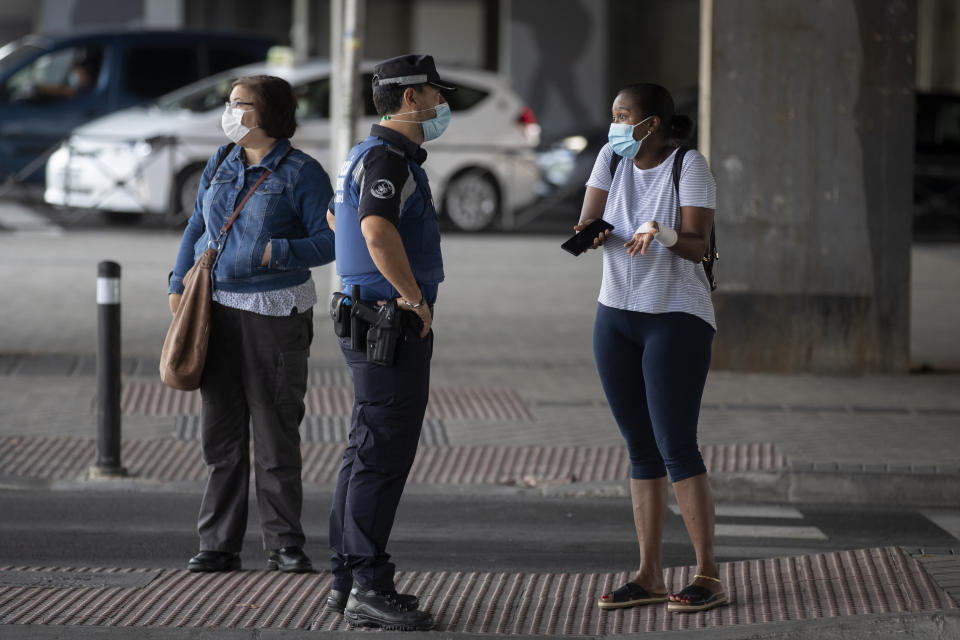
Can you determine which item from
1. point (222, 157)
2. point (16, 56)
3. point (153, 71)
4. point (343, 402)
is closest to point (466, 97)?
point (153, 71)

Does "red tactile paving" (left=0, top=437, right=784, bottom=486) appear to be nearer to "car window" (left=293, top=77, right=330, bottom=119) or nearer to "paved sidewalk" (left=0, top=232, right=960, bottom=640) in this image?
"paved sidewalk" (left=0, top=232, right=960, bottom=640)

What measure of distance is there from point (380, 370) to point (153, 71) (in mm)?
17047

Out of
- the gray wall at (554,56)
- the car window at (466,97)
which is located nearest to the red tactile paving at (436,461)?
the car window at (466,97)

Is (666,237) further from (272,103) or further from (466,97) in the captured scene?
(466,97)

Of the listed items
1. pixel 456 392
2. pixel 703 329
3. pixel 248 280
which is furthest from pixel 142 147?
pixel 703 329

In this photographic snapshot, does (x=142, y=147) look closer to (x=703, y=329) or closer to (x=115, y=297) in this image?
(x=115, y=297)

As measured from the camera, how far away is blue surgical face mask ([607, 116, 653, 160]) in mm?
4906

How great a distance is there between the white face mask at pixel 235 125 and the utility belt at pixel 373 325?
1.12m

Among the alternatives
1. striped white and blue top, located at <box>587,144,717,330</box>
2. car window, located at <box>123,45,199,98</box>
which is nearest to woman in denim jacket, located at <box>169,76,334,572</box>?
striped white and blue top, located at <box>587,144,717,330</box>

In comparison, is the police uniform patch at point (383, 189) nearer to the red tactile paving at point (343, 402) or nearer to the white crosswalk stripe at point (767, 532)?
the white crosswalk stripe at point (767, 532)

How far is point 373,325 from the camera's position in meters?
4.68

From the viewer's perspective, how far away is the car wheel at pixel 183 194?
17797mm

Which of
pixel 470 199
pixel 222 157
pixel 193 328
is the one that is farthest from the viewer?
pixel 470 199

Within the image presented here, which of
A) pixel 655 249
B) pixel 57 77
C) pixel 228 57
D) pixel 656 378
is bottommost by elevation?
pixel 656 378
